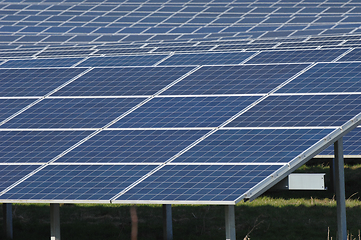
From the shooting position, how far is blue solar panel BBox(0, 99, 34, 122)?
15.1 meters

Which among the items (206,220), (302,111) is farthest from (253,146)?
(206,220)

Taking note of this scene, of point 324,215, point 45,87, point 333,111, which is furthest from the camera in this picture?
point 324,215

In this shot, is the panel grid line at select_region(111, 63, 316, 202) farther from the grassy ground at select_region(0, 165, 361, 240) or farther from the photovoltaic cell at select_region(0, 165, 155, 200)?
the grassy ground at select_region(0, 165, 361, 240)

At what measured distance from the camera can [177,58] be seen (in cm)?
1848

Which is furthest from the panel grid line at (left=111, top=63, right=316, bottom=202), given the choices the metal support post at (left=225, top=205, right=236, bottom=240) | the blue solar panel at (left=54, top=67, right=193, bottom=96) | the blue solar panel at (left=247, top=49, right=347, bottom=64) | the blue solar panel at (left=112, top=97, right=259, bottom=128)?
the blue solar panel at (left=54, top=67, right=193, bottom=96)

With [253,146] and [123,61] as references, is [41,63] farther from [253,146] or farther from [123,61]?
[253,146]

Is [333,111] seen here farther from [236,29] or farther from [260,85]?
[236,29]

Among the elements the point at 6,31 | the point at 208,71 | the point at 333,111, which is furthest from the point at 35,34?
the point at 333,111

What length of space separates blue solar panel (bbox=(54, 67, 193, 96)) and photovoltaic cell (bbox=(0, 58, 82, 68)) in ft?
5.77

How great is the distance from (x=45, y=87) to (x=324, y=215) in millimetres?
11673

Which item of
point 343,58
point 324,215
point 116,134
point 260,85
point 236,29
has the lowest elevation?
point 324,215

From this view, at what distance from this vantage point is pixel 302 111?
13.5 m

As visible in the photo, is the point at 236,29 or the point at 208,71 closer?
the point at 208,71

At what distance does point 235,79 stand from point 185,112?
2279 millimetres
